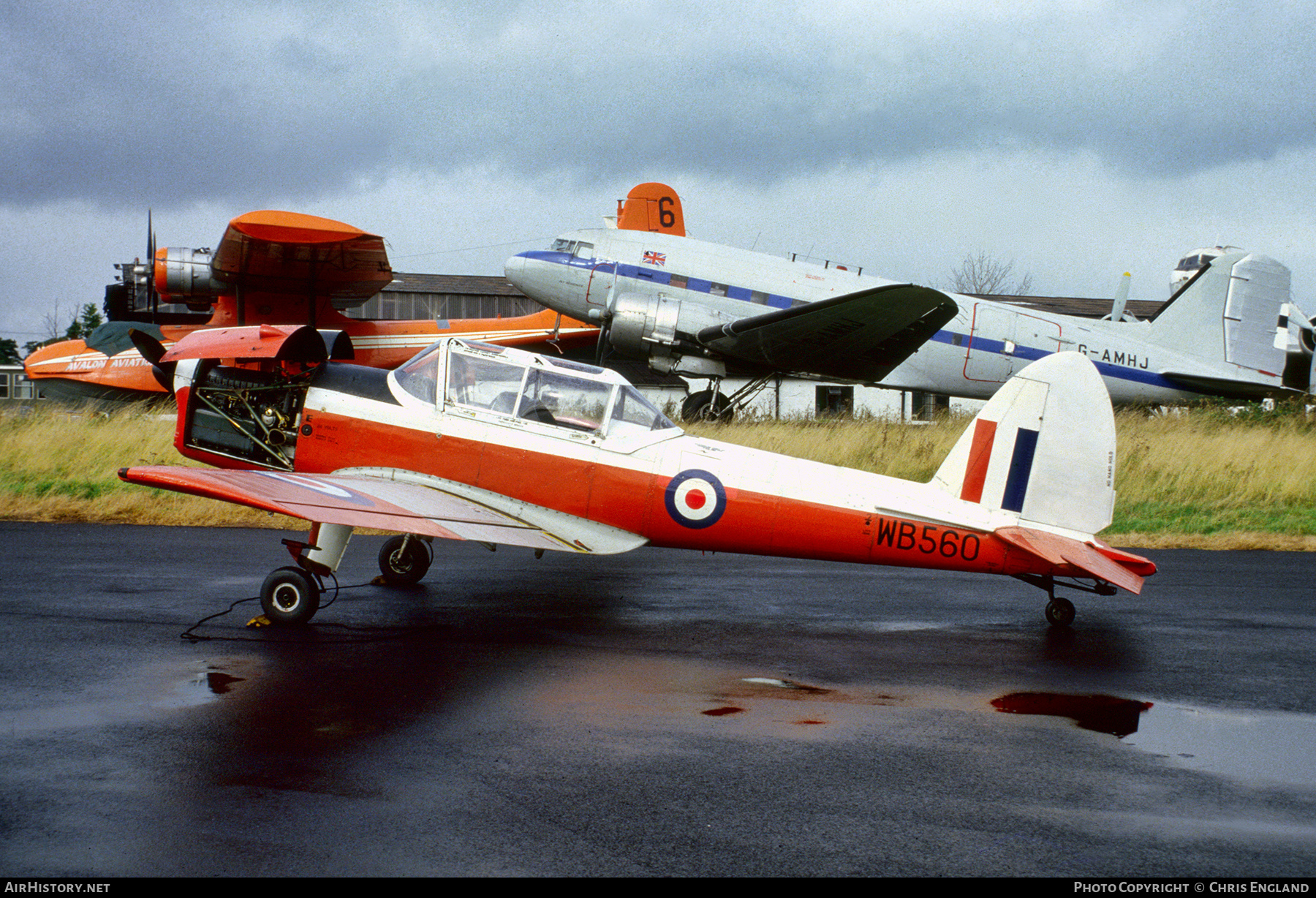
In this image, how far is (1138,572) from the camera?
7398 millimetres

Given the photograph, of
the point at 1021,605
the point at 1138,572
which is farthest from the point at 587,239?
the point at 1138,572

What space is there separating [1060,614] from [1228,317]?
1581 cm

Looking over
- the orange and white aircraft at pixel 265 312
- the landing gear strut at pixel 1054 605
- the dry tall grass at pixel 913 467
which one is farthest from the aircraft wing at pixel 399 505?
the orange and white aircraft at pixel 265 312

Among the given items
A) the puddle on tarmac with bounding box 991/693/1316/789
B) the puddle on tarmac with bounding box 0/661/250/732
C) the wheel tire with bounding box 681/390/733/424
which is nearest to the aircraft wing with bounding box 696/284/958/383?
the wheel tire with bounding box 681/390/733/424

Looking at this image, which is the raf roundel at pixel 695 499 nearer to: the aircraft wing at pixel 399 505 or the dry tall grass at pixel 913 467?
the aircraft wing at pixel 399 505

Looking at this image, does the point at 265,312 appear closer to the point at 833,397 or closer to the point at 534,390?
the point at 534,390

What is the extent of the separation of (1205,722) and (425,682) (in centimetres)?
438

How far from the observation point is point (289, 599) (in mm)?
7242

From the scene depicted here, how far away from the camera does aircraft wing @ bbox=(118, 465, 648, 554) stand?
21.2 feet

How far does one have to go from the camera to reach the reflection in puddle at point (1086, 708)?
536 centimetres

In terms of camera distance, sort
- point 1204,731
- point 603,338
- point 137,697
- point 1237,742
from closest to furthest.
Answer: point 1237,742, point 1204,731, point 137,697, point 603,338

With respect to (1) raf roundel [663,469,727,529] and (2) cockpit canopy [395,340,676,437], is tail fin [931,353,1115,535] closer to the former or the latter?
(1) raf roundel [663,469,727,529]

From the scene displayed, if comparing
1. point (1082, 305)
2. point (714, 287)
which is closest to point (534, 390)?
point (714, 287)
